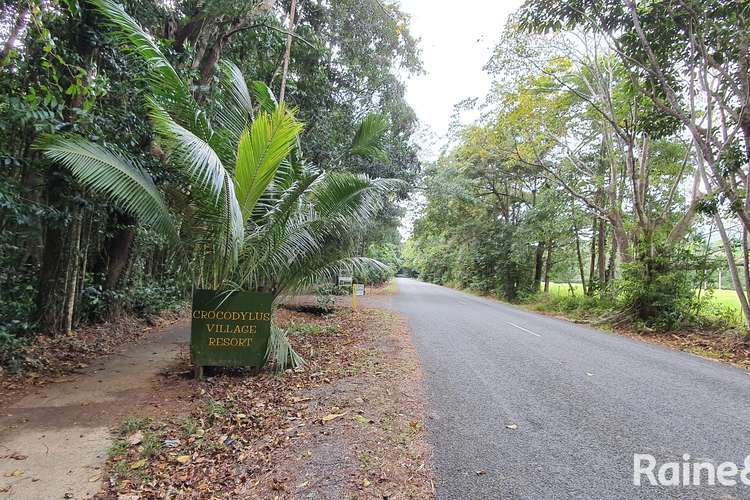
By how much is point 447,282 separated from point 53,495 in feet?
127

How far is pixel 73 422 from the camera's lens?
12.2 feet

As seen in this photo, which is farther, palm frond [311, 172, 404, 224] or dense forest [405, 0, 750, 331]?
dense forest [405, 0, 750, 331]

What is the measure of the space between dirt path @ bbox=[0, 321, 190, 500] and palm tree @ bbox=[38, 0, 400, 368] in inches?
59.8

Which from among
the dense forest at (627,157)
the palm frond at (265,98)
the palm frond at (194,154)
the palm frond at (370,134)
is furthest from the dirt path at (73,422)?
the dense forest at (627,157)

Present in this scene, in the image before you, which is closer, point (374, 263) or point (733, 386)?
point (733, 386)

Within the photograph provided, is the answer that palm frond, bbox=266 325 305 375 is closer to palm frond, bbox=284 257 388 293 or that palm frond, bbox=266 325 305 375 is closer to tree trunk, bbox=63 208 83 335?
palm frond, bbox=284 257 388 293

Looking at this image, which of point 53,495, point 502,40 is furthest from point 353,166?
point 53,495

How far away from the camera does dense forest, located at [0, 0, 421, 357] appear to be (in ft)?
14.2

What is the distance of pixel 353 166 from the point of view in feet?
44.9

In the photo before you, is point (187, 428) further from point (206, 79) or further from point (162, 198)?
point (206, 79)

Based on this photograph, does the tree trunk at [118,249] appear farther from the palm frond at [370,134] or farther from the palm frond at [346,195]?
the palm frond at [370,134]

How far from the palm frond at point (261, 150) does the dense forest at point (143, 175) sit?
0.6 inches

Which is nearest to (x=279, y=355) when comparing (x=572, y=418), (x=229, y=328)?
(x=229, y=328)

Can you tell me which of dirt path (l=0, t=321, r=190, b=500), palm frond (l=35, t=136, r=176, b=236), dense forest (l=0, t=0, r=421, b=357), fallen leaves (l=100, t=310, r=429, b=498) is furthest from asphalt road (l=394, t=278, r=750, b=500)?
palm frond (l=35, t=136, r=176, b=236)
